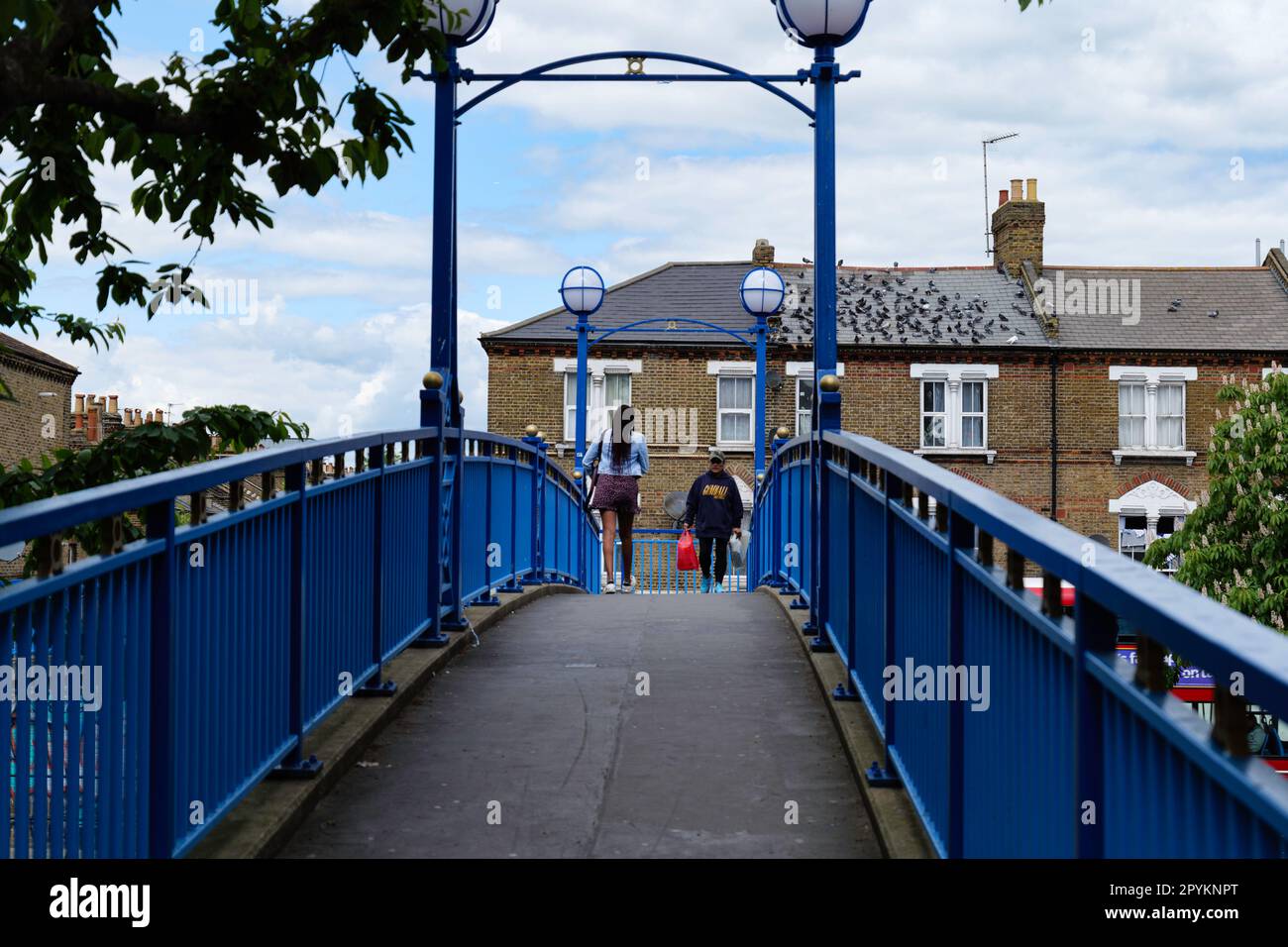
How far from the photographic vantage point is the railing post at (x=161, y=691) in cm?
362

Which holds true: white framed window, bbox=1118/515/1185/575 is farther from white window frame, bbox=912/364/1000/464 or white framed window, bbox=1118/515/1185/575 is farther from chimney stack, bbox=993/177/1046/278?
chimney stack, bbox=993/177/1046/278

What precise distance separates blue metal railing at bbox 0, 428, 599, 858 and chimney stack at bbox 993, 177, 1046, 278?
3441 cm

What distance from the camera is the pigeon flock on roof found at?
3609 cm

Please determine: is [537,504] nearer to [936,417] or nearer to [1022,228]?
[936,417]

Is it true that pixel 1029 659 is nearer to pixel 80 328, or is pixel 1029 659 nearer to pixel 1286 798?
pixel 1286 798

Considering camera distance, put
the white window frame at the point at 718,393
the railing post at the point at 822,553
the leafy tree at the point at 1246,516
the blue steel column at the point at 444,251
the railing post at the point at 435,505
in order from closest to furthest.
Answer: the railing post at the point at 822,553
the railing post at the point at 435,505
the blue steel column at the point at 444,251
the leafy tree at the point at 1246,516
the white window frame at the point at 718,393

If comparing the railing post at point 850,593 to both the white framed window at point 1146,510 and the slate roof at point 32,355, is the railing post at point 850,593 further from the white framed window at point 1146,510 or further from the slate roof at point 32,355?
the slate roof at point 32,355

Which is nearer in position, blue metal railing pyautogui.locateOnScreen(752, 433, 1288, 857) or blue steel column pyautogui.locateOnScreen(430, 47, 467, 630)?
blue metal railing pyautogui.locateOnScreen(752, 433, 1288, 857)

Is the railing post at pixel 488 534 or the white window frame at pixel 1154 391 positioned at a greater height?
the white window frame at pixel 1154 391

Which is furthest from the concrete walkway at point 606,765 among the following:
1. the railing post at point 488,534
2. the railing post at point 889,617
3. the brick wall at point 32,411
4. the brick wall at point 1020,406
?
the brick wall at point 32,411

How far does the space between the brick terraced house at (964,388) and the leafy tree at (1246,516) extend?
16.4 ft

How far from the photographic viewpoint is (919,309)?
3725cm

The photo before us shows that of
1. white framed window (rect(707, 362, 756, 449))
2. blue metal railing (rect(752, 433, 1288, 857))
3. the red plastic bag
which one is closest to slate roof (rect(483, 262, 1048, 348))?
white framed window (rect(707, 362, 756, 449))
